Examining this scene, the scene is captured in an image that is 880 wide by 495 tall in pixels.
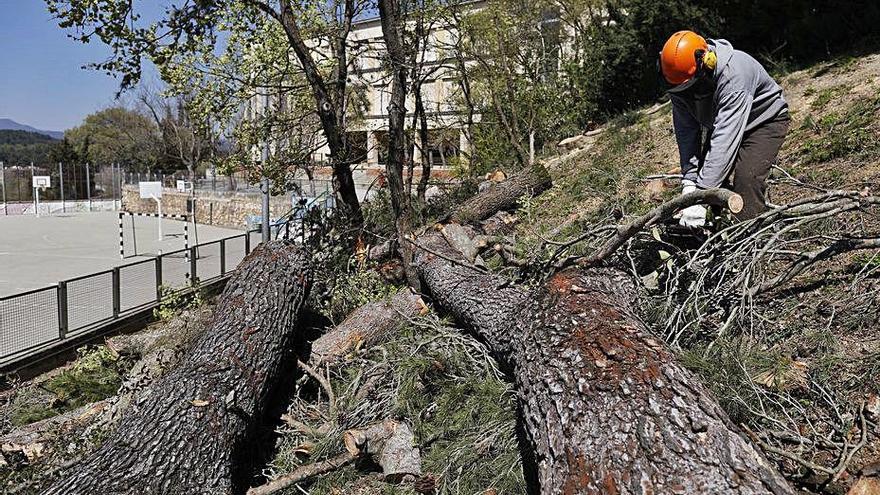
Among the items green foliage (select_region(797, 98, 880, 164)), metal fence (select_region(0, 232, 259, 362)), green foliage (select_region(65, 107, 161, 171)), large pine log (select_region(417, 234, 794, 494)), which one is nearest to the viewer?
large pine log (select_region(417, 234, 794, 494))

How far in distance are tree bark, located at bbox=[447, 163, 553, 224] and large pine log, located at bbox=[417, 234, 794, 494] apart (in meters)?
4.86

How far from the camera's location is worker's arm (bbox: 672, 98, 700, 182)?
476cm

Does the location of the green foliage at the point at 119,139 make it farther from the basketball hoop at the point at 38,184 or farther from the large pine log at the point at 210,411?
the large pine log at the point at 210,411

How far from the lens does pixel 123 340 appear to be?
8148mm

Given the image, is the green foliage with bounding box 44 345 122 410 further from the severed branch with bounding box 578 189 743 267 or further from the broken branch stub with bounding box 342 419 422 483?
the severed branch with bounding box 578 189 743 267

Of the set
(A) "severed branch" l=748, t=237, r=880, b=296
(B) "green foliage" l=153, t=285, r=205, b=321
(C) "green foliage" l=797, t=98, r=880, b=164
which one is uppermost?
(C) "green foliage" l=797, t=98, r=880, b=164

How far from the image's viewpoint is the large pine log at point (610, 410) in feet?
7.29

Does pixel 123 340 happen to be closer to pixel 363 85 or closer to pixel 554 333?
pixel 363 85

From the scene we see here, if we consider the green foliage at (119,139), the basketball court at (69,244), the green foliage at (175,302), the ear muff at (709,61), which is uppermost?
the green foliage at (119,139)

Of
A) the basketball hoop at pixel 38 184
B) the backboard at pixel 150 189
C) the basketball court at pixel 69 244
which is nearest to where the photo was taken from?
the basketball court at pixel 69 244

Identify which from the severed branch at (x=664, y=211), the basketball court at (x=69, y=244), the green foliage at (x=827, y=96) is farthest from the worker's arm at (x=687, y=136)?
the basketball court at (x=69, y=244)

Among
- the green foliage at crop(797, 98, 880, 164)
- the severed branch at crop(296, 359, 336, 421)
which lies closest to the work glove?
the severed branch at crop(296, 359, 336, 421)

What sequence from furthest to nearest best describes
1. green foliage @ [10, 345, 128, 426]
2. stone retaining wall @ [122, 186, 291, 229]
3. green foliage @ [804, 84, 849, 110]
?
stone retaining wall @ [122, 186, 291, 229] → green foliage @ [804, 84, 849, 110] → green foliage @ [10, 345, 128, 426]

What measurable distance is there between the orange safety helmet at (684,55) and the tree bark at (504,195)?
4343 mm
